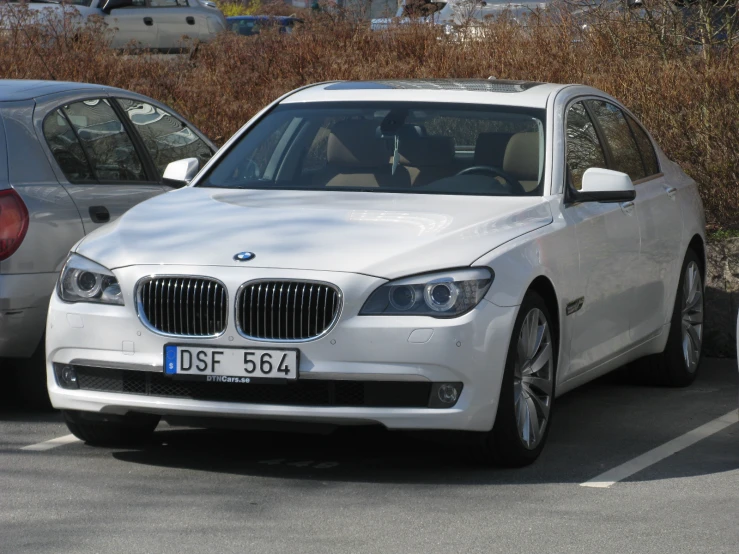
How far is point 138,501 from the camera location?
5.48 m

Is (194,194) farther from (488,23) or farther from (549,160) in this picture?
(488,23)

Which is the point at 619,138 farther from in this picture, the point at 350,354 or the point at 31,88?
the point at 31,88

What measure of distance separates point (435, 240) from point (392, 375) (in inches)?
24.6

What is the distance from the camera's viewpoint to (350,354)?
550cm

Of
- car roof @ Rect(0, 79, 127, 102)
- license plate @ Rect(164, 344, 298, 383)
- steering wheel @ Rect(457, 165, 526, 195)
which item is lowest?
license plate @ Rect(164, 344, 298, 383)

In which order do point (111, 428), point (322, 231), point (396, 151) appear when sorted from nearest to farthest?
point (322, 231) < point (111, 428) < point (396, 151)

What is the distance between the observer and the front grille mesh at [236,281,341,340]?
555 cm

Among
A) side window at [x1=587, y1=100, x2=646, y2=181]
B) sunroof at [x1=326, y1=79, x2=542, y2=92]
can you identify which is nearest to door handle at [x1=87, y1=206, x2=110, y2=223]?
sunroof at [x1=326, y1=79, x2=542, y2=92]

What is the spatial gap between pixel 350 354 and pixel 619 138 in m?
3.07

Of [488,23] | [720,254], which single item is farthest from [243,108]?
[720,254]

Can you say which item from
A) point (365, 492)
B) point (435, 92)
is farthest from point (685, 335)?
point (365, 492)

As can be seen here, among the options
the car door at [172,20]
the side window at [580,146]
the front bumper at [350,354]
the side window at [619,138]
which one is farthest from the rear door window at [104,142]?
the car door at [172,20]

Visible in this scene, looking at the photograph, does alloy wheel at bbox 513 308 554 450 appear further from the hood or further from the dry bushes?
the dry bushes

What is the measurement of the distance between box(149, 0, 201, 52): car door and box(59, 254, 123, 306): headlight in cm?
1699
